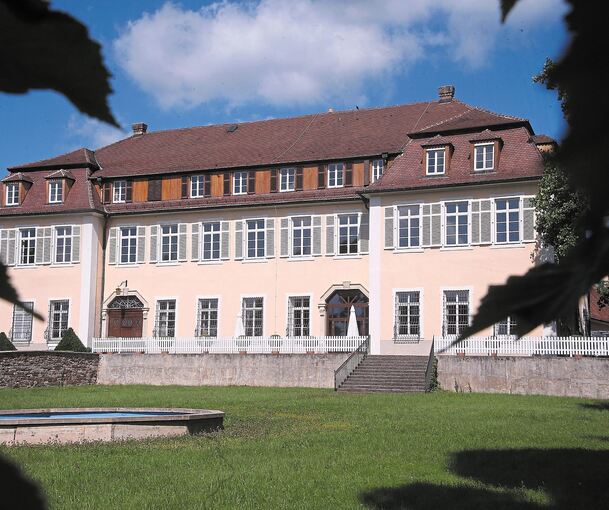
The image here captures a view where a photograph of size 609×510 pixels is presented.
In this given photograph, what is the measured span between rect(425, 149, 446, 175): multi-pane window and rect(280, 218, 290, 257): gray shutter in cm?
662

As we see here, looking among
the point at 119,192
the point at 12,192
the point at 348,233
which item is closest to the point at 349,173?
the point at 348,233

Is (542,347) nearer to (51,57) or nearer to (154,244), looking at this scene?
(154,244)

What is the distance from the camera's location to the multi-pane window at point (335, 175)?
36344 millimetres

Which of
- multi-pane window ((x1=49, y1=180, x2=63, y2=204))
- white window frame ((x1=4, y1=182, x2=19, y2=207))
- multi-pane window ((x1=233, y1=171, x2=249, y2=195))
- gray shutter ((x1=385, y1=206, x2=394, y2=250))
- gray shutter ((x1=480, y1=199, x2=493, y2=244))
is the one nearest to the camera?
gray shutter ((x1=480, y1=199, x2=493, y2=244))

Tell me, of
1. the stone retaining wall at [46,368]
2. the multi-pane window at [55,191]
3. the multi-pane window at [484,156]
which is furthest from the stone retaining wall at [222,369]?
the multi-pane window at [55,191]

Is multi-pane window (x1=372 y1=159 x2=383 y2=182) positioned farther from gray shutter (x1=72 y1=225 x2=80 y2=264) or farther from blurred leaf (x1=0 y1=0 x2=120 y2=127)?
blurred leaf (x1=0 y1=0 x2=120 y2=127)

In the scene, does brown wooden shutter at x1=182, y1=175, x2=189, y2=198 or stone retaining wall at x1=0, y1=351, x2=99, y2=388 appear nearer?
stone retaining wall at x1=0, y1=351, x2=99, y2=388

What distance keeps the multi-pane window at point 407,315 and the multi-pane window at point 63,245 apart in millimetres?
15385

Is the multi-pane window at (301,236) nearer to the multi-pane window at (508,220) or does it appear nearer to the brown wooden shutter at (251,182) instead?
the brown wooden shutter at (251,182)

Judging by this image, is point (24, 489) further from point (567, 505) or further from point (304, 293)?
point (304, 293)

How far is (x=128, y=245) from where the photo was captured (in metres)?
39.2

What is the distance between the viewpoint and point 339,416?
62.2ft

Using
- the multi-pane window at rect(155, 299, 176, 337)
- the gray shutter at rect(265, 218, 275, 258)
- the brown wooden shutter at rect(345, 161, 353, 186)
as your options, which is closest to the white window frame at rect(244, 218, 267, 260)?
the gray shutter at rect(265, 218, 275, 258)

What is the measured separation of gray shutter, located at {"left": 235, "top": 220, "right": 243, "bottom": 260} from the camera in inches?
1475
